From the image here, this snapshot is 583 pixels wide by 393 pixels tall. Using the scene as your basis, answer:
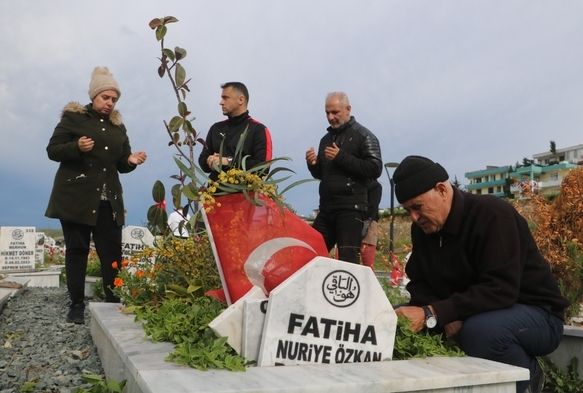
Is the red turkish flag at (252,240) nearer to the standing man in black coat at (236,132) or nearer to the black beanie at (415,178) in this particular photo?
the black beanie at (415,178)

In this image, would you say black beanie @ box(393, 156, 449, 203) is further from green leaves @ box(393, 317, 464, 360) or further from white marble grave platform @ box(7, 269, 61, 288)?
white marble grave platform @ box(7, 269, 61, 288)

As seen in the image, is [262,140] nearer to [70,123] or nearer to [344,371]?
[70,123]

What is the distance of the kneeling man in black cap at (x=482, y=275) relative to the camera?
2461 mm

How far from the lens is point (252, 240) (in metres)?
2.65

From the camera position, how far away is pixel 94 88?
171 inches

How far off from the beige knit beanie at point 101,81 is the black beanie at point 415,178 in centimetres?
266

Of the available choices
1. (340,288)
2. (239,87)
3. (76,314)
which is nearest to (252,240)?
(340,288)

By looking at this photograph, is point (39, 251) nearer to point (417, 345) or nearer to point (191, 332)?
point (191, 332)

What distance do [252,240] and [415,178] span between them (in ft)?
2.58

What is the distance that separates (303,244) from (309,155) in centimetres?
216

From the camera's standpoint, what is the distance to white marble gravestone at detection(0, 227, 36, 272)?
13562mm

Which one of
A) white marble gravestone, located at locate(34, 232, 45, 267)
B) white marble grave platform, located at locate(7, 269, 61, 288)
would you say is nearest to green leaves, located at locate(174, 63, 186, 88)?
white marble grave platform, located at locate(7, 269, 61, 288)

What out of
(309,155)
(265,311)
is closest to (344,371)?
(265,311)

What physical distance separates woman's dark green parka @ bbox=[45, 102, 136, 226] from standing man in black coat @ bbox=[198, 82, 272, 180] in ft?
2.25
